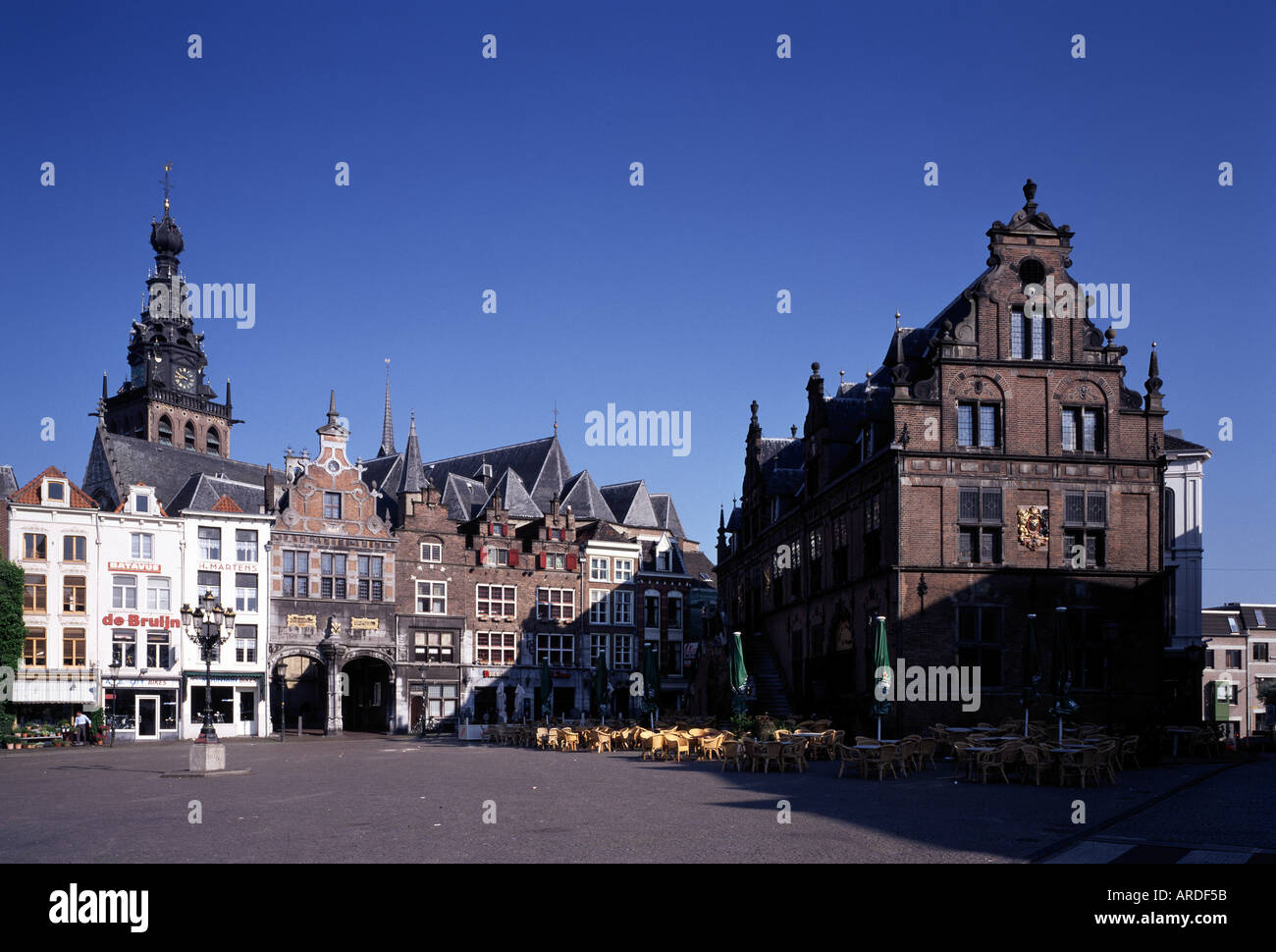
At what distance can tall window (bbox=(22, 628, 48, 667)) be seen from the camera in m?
51.0

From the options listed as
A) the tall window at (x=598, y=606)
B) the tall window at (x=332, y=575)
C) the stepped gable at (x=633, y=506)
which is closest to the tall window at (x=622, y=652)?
the tall window at (x=598, y=606)

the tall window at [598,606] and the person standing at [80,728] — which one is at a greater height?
the tall window at [598,606]

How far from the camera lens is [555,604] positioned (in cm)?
6912

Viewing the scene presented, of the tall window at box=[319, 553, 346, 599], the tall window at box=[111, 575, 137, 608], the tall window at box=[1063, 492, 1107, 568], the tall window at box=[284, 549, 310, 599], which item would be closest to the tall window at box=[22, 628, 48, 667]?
the tall window at box=[111, 575, 137, 608]

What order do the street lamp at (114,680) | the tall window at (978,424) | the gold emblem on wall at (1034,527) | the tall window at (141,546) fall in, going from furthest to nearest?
the tall window at (141,546) < the street lamp at (114,680) < the tall window at (978,424) < the gold emblem on wall at (1034,527)

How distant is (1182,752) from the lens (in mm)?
36750

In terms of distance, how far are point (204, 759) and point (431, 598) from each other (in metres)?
34.6

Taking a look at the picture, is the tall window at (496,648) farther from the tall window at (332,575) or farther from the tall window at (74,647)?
the tall window at (74,647)

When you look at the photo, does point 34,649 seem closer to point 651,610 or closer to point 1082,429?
point 651,610

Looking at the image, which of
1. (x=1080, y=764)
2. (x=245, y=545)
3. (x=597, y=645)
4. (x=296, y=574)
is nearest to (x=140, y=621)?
(x=245, y=545)

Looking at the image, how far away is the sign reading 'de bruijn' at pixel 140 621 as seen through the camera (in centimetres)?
5312

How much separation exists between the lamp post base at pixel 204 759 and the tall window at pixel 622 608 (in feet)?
143
